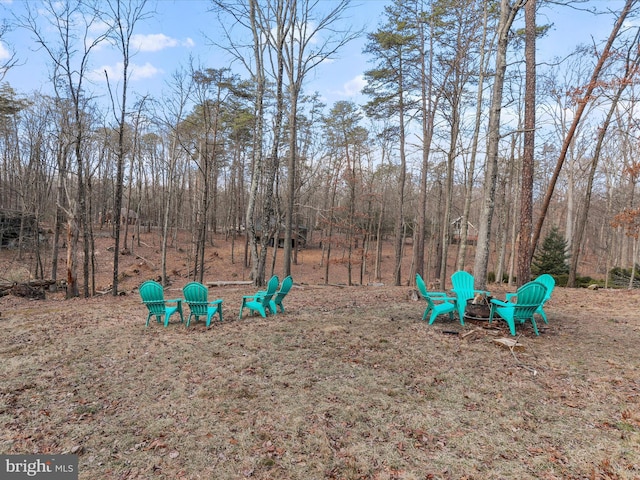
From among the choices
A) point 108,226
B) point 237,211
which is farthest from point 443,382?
point 108,226

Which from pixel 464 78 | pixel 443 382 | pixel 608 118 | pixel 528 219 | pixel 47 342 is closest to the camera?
pixel 443 382

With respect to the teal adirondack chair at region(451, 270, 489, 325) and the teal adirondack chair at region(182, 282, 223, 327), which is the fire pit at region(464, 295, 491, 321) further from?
the teal adirondack chair at region(182, 282, 223, 327)

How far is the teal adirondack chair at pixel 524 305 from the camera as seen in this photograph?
4.50 meters

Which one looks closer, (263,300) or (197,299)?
(197,299)

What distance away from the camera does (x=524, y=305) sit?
15.1 ft

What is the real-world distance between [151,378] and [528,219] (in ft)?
27.2

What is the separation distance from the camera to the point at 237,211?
2459 cm

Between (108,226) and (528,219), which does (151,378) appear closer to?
(528,219)

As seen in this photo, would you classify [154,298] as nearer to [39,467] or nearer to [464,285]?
[39,467]

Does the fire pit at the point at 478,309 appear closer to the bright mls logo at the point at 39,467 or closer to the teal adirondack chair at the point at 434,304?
the teal adirondack chair at the point at 434,304

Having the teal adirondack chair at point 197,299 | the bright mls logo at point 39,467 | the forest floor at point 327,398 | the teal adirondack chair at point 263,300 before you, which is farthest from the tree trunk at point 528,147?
the bright mls logo at point 39,467

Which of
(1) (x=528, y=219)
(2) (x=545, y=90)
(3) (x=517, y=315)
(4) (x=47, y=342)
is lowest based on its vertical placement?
(4) (x=47, y=342)

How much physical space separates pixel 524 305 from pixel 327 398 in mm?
3316

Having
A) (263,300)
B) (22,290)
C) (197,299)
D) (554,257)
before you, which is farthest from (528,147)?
(22,290)
